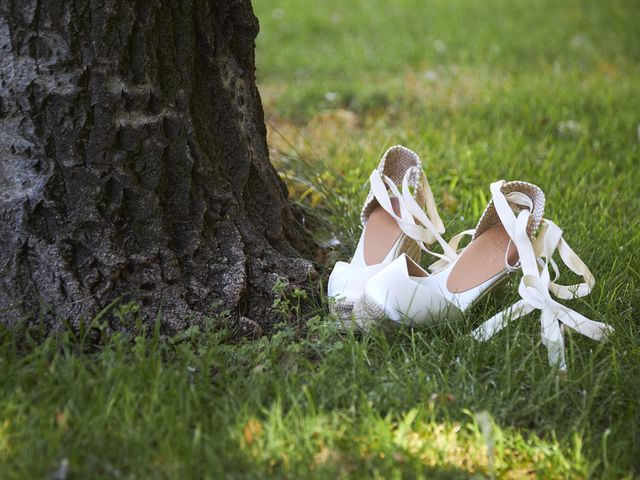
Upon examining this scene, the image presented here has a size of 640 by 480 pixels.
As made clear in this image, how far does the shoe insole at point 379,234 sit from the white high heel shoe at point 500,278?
0.55 ft

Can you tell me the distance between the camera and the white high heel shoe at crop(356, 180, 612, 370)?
1.95 meters

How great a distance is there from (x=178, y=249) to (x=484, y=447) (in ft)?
3.30

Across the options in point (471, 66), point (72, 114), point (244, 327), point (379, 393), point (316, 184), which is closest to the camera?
point (379, 393)

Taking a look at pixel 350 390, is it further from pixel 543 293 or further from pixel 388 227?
pixel 388 227

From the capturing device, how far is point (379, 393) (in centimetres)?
172

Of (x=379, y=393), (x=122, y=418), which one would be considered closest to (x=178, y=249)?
(x=122, y=418)

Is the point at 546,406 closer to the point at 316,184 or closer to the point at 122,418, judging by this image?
the point at 122,418

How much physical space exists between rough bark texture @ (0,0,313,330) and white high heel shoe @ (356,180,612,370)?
39 centimetres

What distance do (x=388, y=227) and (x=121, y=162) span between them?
0.90m

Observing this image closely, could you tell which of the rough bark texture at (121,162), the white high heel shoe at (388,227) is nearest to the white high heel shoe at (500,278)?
the white high heel shoe at (388,227)

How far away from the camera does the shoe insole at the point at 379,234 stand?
2328mm

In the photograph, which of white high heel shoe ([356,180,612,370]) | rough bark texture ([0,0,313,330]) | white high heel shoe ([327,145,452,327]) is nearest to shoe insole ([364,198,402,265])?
white high heel shoe ([327,145,452,327])

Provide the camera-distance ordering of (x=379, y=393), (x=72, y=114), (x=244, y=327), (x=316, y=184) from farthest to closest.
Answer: (x=316, y=184)
(x=244, y=327)
(x=72, y=114)
(x=379, y=393)

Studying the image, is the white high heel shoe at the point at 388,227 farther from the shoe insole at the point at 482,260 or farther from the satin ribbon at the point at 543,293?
the satin ribbon at the point at 543,293
